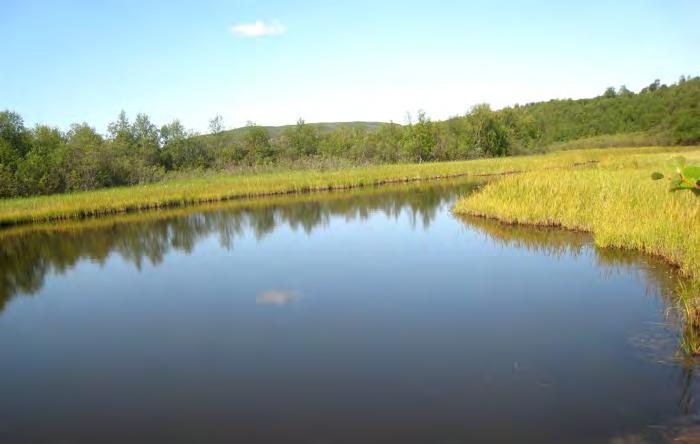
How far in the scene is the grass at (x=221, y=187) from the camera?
22062mm

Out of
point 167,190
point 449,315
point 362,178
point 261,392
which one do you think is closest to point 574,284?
point 449,315

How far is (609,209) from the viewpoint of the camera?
12.8 meters

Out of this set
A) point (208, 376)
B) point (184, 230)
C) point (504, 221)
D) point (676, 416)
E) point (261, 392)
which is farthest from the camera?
point (184, 230)

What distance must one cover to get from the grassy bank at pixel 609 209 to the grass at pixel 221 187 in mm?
13326

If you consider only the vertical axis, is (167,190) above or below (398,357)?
above

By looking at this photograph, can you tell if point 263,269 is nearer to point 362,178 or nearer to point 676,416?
point 676,416

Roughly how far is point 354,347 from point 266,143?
45.4 meters

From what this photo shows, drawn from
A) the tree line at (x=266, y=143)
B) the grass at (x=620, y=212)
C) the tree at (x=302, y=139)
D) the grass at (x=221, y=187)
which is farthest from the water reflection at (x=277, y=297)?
the tree at (x=302, y=139)

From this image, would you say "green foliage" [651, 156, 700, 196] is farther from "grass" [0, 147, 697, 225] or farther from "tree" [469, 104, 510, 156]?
"tree" [469, 104, 510, 156]

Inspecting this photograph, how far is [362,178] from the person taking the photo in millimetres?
32500

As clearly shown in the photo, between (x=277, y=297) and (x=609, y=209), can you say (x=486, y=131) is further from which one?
(x=277, y=297)

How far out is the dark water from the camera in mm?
5035

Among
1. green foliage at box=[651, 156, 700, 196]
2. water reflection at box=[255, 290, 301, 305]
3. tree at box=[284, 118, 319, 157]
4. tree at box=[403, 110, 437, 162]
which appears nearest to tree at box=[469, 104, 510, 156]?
tree at box=[403, 110, 437, 162]

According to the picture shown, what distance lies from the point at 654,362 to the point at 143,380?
5848mm
